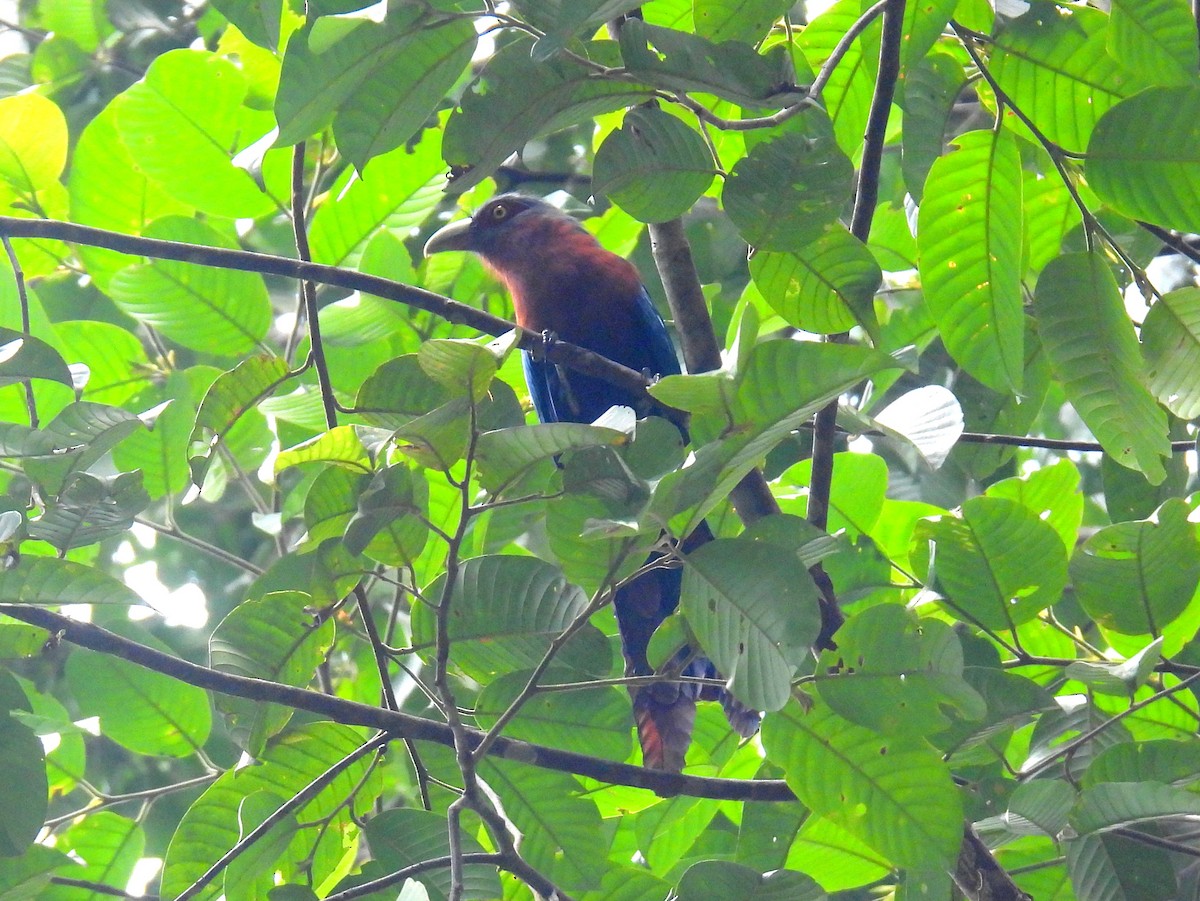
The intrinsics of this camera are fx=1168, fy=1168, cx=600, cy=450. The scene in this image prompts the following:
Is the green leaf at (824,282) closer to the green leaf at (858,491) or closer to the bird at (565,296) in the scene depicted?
the green leaf at (858,491)

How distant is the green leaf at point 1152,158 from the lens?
176 centimetres

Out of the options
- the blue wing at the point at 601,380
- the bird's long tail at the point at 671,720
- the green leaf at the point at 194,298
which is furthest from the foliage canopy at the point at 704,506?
the blue wing at the point at 601,380

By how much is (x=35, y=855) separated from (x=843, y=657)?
1.49 m

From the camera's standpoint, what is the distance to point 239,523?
600 centimetres

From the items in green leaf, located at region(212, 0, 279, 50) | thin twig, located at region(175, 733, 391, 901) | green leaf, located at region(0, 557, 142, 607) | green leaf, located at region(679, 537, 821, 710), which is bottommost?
thin twig, located at region(175, 733, 391, 901)

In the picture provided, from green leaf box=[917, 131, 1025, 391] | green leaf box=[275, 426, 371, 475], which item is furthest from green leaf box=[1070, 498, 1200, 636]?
green leaf box=[275, 426, 371, 475]

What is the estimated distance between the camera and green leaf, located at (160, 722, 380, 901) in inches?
81.4

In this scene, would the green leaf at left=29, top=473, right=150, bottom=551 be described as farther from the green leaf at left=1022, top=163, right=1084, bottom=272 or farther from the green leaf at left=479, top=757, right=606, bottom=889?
the green leaf at left=1022, top=163, right=1084, bottom=272

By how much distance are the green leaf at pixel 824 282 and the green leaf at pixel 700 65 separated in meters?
0.36

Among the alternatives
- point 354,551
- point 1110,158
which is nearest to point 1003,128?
point 1110,158

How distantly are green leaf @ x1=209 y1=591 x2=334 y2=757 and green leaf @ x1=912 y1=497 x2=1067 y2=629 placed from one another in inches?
43.7

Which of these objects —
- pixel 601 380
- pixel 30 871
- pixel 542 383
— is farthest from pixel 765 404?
pixel 542 383

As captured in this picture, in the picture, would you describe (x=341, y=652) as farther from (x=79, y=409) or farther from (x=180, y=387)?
(x=79, y=409)

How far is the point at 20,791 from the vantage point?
6.23 feet
